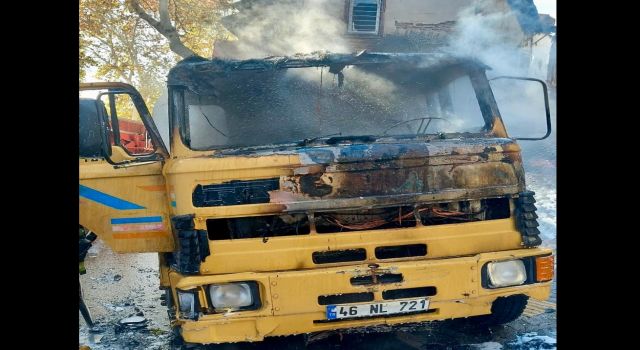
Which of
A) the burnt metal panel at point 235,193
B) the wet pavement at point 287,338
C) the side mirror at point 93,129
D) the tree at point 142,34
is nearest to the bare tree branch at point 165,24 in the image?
the tree at point 142,34

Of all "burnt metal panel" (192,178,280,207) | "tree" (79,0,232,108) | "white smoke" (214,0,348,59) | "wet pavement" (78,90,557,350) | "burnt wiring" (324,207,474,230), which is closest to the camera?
"burnt metal panel" (192,178,280,207)

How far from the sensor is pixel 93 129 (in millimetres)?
3252

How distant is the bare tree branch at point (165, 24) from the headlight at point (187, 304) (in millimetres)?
7357

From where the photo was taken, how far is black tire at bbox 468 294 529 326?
3.67 m

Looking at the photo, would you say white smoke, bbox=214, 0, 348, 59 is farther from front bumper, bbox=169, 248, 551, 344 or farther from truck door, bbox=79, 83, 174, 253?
front bumper, bbox=169, 248, 551, 344

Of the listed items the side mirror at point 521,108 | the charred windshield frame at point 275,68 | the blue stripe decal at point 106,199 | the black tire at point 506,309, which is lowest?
the black tire at point 506,309

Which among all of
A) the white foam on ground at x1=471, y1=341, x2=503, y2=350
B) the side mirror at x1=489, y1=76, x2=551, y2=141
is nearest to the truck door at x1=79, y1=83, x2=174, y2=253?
the white foam on ground at x1=471, y1=341, x2=503, y2=350

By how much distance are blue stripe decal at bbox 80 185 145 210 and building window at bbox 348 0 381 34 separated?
6469mm

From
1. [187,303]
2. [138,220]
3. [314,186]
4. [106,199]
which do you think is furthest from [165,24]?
[187,303]

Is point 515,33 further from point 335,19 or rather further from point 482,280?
point 482,280

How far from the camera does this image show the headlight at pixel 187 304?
2.91 metres

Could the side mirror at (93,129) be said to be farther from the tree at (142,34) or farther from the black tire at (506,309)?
the tree at (142,34)
